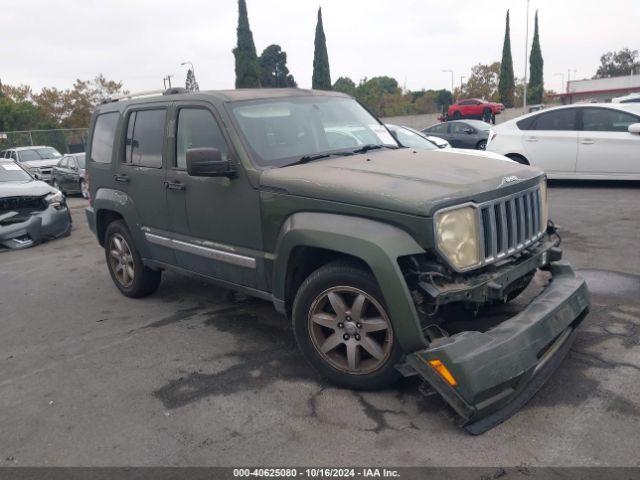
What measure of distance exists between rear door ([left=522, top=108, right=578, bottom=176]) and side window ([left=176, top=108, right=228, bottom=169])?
7998 mm

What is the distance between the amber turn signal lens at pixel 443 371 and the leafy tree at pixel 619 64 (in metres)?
84.4

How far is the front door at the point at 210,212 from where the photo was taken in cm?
414

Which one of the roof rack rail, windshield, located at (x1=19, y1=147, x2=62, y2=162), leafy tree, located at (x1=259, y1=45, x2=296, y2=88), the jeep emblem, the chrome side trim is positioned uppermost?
leafy tree, located at (x1=259, y1=45, x2=296, y2=88)

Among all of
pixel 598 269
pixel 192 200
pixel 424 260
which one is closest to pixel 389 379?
pixel 424 260

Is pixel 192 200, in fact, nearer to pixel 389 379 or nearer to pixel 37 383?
pixel 37 383

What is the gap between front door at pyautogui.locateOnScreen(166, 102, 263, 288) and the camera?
4.14 meters

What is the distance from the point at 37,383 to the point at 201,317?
4.96ft

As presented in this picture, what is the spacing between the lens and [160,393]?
3799mm

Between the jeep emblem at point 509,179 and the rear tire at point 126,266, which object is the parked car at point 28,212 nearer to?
the rear tire at point 126,266

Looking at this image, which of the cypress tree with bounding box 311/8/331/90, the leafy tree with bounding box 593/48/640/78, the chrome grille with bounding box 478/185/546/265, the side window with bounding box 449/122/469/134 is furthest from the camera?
the leafy tree with bounding box 593/48/640/78

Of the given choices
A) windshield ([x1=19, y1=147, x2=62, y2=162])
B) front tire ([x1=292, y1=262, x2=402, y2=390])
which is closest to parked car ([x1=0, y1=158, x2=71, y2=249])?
front tire ([x1=292, y1=262, x2=402, y2=390])

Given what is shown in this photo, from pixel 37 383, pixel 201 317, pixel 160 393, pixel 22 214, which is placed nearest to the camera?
pixel 160 393

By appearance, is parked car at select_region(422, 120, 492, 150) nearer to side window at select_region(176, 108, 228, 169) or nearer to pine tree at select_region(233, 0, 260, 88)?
side window at select_region(176, 108, 228, 169)

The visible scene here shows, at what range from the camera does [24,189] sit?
9414mm
